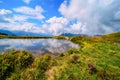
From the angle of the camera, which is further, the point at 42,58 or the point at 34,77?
the point at 42,58

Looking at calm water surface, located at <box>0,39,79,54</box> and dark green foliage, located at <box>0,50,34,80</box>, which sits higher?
dark green foliage, located at <box>0,50,34,80</box>

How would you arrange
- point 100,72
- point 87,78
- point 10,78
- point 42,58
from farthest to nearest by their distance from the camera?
point 42,58 < point 100,72 < point 87,78 < point 10,78

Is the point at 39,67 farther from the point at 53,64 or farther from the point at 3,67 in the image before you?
the point at 3,67

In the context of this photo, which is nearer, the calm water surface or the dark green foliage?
the dark green foliage

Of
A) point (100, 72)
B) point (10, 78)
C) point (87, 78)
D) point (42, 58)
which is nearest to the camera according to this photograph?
point (10, 78)

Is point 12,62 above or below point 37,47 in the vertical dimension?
above

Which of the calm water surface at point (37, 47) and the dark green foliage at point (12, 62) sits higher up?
the dark green foliage at point (12, 62)

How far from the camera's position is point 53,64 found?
42.1ft

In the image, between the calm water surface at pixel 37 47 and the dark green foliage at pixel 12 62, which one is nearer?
the dark green foliage at pixel 12 62

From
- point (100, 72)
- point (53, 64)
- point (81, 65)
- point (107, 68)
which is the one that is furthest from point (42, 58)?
point (107, 68)

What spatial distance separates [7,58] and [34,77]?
2883 millimetres

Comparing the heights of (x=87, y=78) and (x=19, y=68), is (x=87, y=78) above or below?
below

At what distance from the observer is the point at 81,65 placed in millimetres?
13352

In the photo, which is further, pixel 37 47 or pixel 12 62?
pixel 37 47
